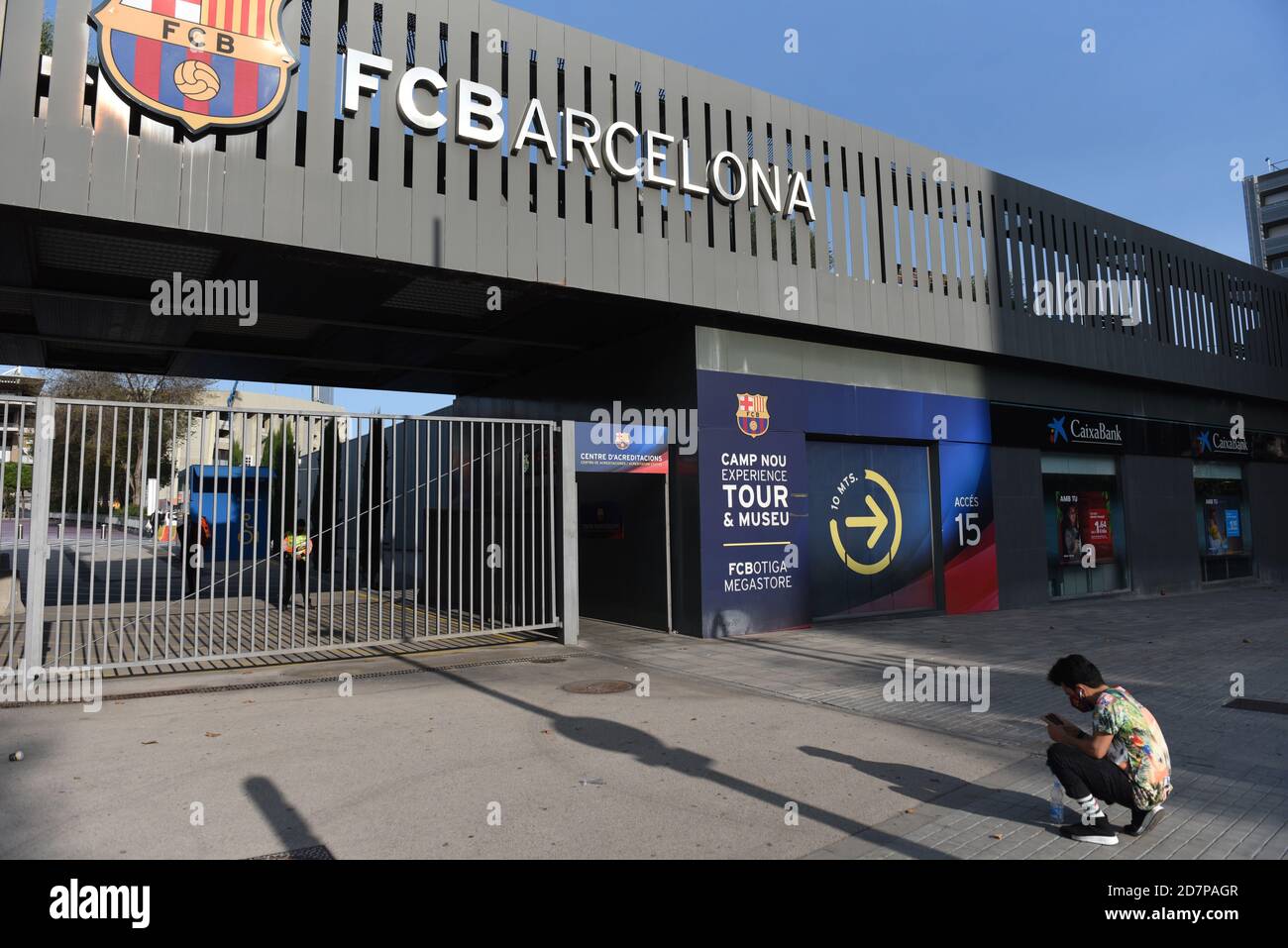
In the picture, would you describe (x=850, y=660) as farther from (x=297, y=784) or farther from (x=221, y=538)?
(x=221, y=538)

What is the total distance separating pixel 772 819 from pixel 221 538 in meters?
23.0

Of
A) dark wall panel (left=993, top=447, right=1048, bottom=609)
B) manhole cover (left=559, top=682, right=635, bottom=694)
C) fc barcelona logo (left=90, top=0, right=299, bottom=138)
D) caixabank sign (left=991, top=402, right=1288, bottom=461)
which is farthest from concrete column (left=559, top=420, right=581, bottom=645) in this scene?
caixabank sign (left=991, top=402, right=1288, bottom=461)

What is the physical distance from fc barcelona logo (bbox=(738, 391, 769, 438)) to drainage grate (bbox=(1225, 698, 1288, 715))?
25.2 feet

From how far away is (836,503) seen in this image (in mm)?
15469

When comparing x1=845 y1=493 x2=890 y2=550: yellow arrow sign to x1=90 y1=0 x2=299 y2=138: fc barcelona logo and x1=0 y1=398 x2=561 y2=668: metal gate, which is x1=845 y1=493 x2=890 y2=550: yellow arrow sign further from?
x1=90 y1=0 x2=299 y2=138: fc barcelona logo

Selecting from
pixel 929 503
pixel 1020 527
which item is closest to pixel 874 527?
pixel 929 503

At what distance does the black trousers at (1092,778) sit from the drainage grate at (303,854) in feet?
13.6

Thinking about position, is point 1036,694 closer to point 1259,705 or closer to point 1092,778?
point 1259,705

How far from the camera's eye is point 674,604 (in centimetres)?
1384

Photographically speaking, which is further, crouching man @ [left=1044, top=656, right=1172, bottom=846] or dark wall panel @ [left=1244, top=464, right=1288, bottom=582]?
dark wall panel @ [left=1244, top=464, right=1288, bottom=582]

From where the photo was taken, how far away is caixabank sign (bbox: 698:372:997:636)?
1359cm
